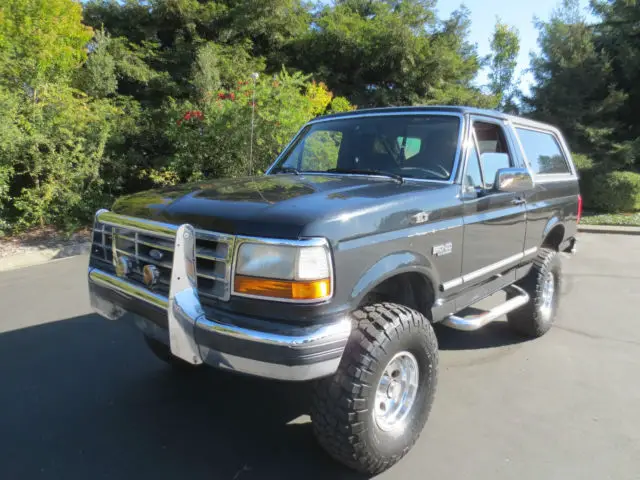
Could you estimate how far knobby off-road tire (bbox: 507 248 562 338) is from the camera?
423 cm

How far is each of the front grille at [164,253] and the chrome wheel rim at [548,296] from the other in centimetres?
335

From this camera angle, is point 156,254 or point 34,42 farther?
point 34,42

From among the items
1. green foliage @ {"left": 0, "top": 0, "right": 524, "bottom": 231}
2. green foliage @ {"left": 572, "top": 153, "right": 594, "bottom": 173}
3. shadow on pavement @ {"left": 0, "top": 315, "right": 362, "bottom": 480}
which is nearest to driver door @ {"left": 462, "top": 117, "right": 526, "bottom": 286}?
green foliage @ {"left": 0, "top": 0, "right": 524, "bottom": 231}

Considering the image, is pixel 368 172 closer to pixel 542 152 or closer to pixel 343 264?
pixel 343 264

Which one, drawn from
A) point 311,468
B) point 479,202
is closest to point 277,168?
point 479,202

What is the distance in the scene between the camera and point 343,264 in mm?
2178

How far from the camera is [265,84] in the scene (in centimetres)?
1048

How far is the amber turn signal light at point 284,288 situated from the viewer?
2076 millimetres

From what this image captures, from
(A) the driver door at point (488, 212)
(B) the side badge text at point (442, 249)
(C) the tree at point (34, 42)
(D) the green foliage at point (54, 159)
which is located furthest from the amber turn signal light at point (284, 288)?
(C) the tree at point (34, 42)

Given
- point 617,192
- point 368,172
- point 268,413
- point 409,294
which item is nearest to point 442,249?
point 409,294

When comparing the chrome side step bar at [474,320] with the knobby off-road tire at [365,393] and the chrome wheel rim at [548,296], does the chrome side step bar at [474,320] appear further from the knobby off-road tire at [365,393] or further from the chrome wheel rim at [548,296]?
the chrome wheel rim at [548,296]

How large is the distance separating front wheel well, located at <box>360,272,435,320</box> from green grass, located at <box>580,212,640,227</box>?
12.5 meters

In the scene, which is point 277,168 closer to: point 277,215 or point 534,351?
point 277,215

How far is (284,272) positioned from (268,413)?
1.45m
